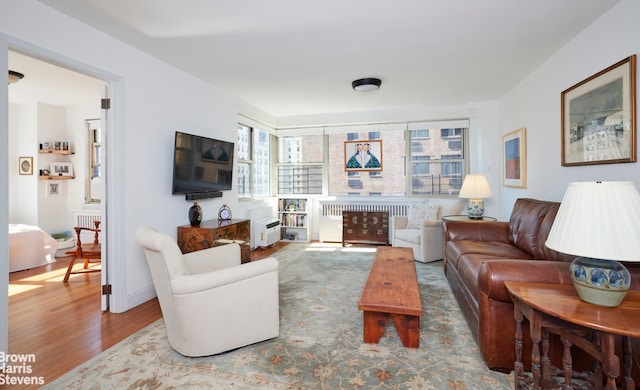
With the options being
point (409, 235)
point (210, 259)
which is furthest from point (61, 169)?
point (409, 235)

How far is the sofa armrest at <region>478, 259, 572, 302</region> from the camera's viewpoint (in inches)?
67.0

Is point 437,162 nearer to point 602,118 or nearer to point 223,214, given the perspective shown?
point 602,118

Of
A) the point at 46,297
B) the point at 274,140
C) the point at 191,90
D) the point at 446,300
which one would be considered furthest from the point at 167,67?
the point at 446,300

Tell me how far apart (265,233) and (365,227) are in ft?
5.74

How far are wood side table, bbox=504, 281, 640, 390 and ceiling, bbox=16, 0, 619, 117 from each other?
78.2 inches

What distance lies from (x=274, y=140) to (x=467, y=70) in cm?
386

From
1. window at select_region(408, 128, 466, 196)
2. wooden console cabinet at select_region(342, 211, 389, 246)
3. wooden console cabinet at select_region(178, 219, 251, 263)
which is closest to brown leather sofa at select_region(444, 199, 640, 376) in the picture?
wooden console cabinet at select_region(342, 211, 389, 246)

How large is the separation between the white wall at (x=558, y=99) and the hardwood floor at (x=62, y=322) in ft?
12.9

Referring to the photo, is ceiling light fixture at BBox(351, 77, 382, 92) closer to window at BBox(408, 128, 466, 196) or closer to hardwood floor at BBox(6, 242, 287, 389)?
window at BBox(408, 128, 466, 196)

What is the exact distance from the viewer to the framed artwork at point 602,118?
Result: 2.13 meters

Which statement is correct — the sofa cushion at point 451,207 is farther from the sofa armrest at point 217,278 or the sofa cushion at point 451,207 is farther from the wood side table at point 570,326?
the sofa armrest at point 217,278

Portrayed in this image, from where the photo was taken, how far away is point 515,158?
13.8 feet

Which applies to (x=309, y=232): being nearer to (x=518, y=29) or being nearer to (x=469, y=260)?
(x=469, y=260)

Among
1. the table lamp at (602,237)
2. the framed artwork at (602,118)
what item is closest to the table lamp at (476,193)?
the framed artwork at (602,118)
